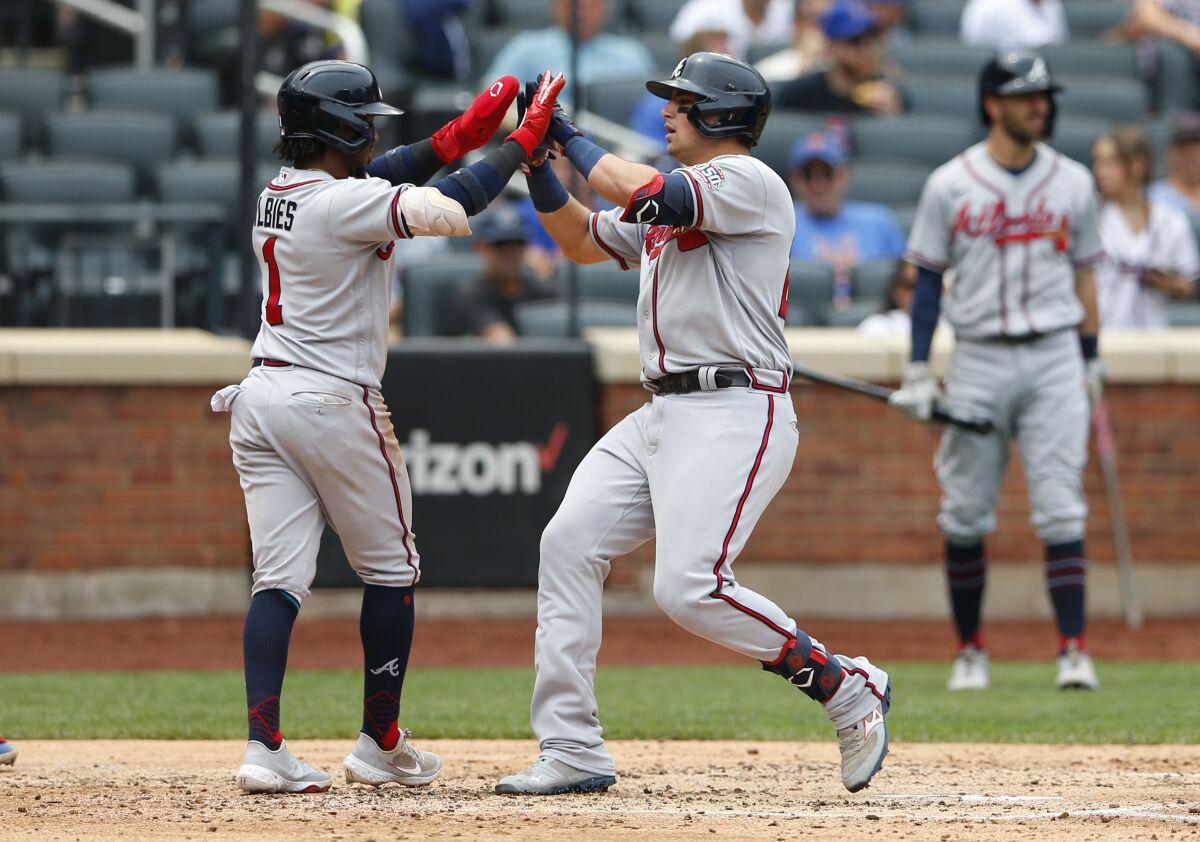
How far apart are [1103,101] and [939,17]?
1.71m

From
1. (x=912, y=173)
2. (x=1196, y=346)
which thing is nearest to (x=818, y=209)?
(x=912, y=173)

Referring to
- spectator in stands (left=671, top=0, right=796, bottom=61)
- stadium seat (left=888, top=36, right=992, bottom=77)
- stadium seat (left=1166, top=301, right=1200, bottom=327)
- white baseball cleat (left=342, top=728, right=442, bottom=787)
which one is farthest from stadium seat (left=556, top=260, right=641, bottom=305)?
white baseball cleat (left=342, top=728, right=442, bottom=787)

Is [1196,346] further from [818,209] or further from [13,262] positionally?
[13,262]

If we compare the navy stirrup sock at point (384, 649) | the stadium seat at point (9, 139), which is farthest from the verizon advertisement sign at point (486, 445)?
the navy stirrup sock at point (384, 649)

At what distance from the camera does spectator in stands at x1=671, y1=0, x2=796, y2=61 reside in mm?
12438

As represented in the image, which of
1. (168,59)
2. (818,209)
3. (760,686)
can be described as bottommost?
(760,686)

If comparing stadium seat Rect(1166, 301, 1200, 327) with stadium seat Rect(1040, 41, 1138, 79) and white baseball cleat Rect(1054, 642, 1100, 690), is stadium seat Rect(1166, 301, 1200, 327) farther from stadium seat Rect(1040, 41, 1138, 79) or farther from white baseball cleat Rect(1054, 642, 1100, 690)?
white baseball cleat Rect(1054, 642, 1100, 690)

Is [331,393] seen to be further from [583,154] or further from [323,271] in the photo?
[583,154]

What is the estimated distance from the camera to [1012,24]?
12641 mm

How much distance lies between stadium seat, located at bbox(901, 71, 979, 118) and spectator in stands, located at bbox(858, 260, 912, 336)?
2814 mm

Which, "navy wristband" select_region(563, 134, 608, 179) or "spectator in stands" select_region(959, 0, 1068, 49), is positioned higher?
"spectator in stands" select_region(959, 0, 1068, 49)

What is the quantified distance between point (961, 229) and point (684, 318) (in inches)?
105

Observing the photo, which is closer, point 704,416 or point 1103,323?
point 704,416

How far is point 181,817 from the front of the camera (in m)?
4.40
